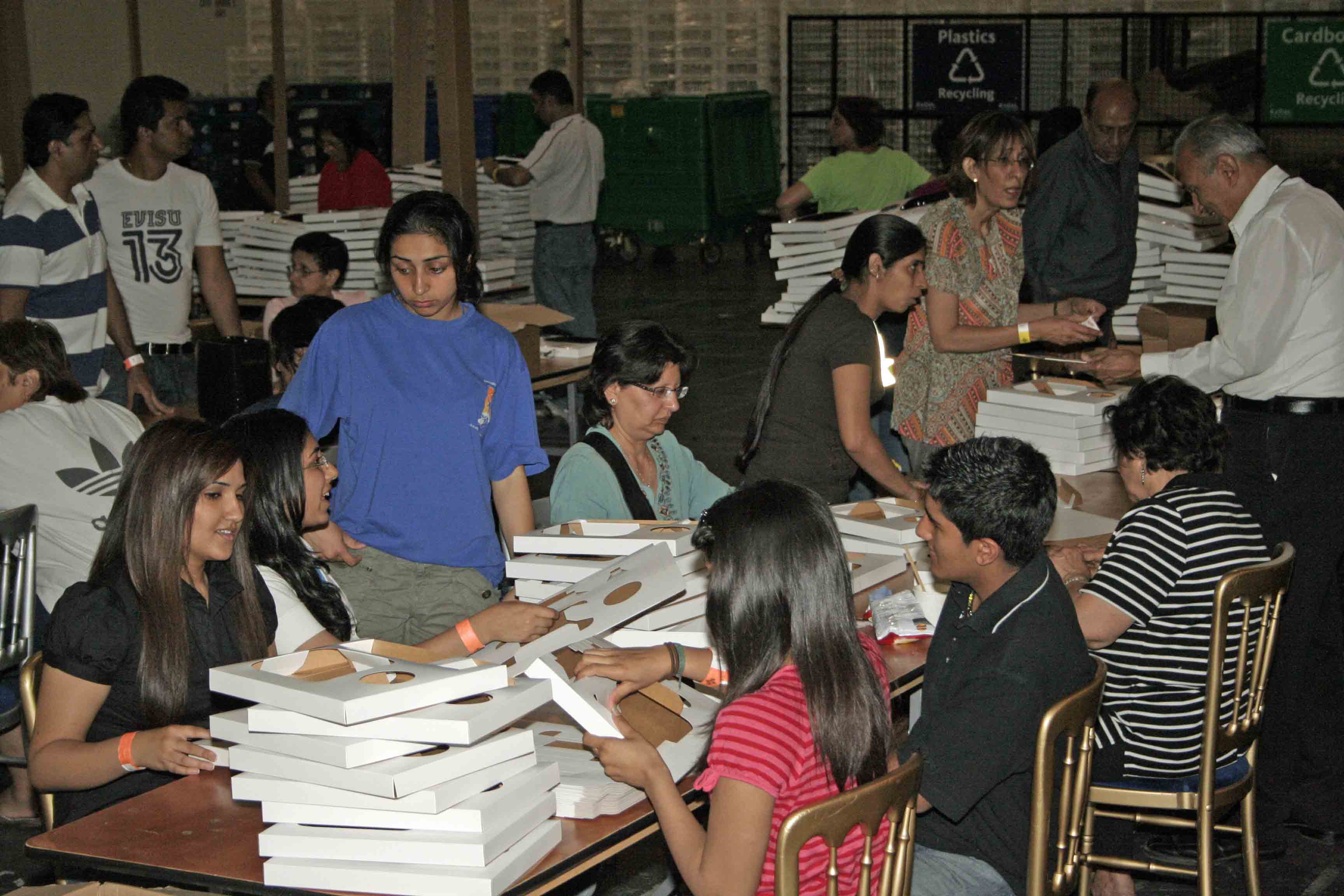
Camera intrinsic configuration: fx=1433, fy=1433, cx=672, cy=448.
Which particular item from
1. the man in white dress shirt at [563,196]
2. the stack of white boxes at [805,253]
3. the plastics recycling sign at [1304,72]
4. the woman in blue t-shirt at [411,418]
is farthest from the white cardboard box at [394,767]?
the plastics recycling sign at [1304,72]

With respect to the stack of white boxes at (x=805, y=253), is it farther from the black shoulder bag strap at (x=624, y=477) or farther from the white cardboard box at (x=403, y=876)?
the white cardboard box at (x=403, y=876)

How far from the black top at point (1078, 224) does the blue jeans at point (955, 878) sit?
10.7 feet

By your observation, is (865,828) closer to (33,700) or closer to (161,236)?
(33,700)

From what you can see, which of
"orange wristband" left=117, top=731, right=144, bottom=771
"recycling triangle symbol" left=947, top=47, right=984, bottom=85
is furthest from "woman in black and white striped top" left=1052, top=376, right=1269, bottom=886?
"recycling triangle symbol" left=947, top=47, right=984, bottom=85

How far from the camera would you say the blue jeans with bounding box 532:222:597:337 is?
30.6 feet

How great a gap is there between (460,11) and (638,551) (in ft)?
13.1

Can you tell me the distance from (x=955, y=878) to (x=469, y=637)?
40.6 inches

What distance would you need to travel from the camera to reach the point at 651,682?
105 inches

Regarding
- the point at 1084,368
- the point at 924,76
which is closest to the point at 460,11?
the point at 1084,368

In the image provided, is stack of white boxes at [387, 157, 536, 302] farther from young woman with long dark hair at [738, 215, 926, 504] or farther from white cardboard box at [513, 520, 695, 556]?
white cardboard box at [513, 520, 695, 556]

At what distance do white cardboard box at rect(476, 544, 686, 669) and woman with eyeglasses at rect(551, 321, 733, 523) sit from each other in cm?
70

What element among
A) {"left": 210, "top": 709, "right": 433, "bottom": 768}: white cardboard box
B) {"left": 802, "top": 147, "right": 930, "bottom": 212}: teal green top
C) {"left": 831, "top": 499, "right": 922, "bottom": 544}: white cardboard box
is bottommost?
{"left": 831, "top": 499, "right": 922, "bottom": 544}: white cardboard box

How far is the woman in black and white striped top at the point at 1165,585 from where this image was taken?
10.1 feet

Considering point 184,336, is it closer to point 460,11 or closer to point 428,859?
point 460,11
